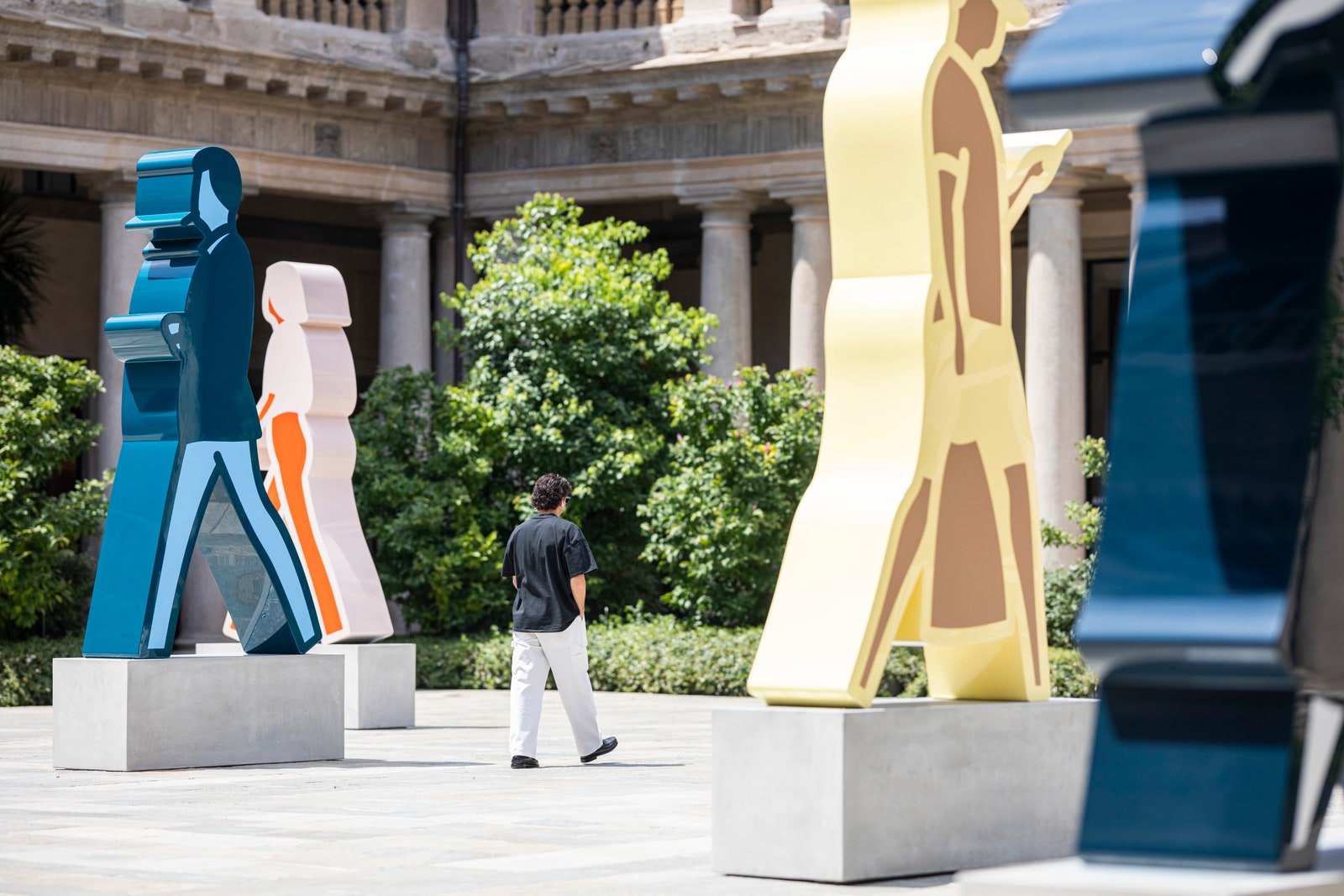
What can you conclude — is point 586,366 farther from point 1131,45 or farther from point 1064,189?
point 1131,45

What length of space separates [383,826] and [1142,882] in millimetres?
5938

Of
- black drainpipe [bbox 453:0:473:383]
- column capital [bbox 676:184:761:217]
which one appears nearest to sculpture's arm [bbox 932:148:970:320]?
column capital [bbox 676:184:761:217]

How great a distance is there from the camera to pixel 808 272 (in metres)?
29.2

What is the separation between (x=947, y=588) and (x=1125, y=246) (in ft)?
82.1

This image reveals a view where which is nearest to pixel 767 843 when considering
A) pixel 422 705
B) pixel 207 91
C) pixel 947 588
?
pixel 947 588

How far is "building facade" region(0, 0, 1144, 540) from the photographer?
2742cm

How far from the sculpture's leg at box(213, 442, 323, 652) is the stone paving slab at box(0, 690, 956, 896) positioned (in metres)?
0.99

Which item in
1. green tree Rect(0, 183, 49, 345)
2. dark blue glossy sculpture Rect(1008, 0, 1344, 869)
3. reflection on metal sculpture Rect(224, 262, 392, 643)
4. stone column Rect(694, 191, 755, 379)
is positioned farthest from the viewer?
stone column Rect(694, 191, 755, 379)

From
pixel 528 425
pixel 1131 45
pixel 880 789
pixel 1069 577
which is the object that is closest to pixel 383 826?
pixel 880 789

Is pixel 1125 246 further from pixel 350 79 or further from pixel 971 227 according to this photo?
pixel 971 227

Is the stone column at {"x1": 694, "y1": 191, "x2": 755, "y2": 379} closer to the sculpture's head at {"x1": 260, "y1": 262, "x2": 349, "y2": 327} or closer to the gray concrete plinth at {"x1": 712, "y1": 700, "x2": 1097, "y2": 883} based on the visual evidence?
the sculpture's head at {"x1": 260, "y1": 262, "x2": 349, "y2": 327}

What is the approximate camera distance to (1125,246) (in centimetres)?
3309

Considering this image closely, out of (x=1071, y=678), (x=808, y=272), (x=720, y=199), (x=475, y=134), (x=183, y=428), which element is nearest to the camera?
(x=183, y=428)

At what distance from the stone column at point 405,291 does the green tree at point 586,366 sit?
322 centimetres
